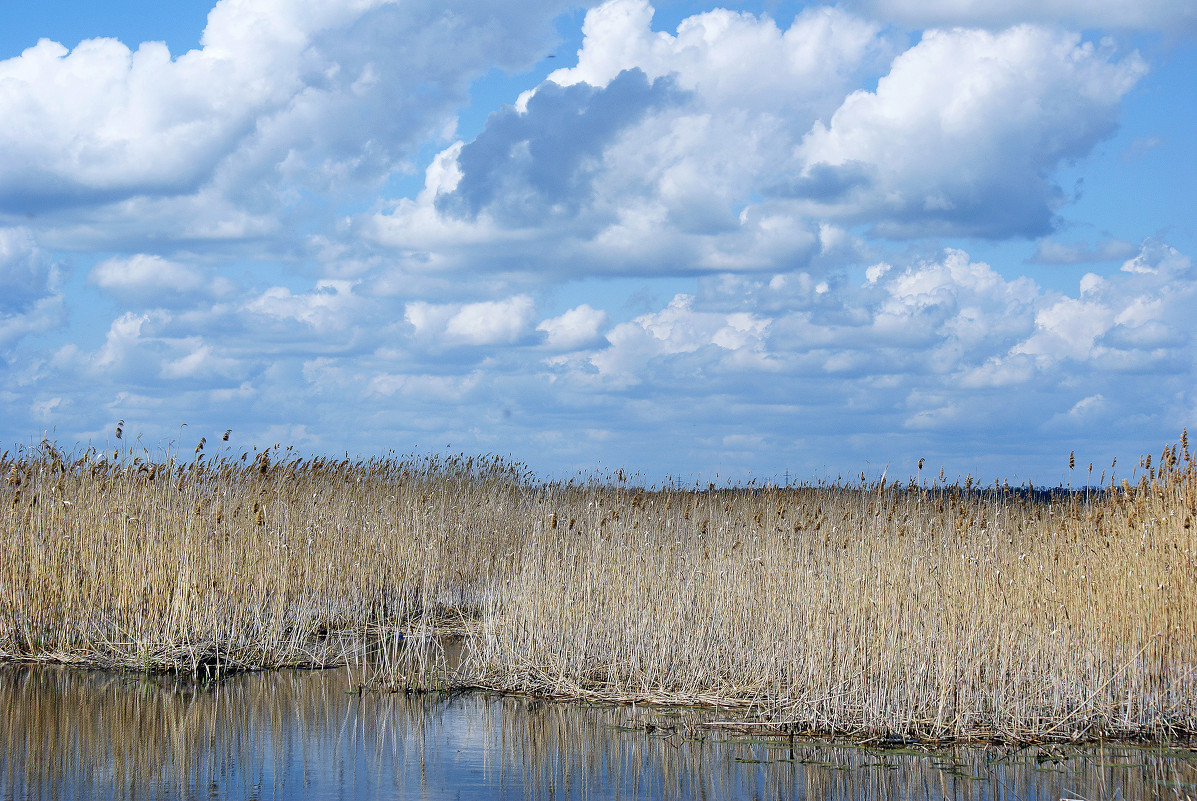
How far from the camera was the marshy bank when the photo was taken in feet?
21.4

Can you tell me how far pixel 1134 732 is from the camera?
6391 millimetres

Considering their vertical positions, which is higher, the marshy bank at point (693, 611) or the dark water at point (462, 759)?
the marshy bank at point (693, 611)

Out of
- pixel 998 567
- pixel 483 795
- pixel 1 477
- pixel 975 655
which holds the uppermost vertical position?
pixel 1 477

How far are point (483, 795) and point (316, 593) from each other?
16.7 feet

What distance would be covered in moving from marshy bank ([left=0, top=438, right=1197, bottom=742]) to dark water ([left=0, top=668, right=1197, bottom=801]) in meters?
0.42

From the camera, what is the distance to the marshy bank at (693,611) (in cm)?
652

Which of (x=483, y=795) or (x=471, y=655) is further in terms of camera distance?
(x=471, y=655)

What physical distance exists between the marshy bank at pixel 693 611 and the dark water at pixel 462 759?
0.42 m

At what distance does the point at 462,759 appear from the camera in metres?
5.77

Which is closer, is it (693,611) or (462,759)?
(462,759)

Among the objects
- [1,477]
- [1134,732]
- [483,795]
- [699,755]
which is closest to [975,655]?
[1134,732]

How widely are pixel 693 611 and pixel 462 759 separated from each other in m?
2.82

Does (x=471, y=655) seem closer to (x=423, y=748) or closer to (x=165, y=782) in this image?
(x=423, y=748)

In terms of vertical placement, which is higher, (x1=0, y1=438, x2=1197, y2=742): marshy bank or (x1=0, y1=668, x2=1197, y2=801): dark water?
(x1=0, y1=438, x2=1197, y2=742): marshy bank
